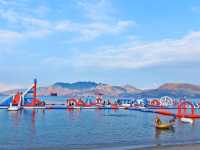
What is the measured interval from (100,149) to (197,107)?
9044 cm

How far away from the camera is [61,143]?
33438mm

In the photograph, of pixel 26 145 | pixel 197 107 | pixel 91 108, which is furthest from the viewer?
pixel 197 107

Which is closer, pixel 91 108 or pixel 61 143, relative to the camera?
pixel 61 143

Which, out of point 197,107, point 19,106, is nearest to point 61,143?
point 19,106

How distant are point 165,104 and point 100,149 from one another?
3838 inches

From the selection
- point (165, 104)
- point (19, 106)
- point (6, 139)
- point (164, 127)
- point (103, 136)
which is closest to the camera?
point (6, 139)

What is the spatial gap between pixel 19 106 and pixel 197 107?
55589 millimetres

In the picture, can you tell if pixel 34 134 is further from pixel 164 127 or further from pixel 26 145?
pixel 164 127

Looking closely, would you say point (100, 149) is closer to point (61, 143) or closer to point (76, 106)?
point (61, 143)

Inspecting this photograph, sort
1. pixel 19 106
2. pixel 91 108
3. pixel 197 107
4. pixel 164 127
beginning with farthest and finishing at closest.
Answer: pixel 197 107, pixel 91 108, pixel 19 106, pixel 164 127

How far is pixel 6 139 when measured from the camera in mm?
35344

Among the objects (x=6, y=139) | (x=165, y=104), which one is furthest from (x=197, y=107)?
(x=6, y=139)

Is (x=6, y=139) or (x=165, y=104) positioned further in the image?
(x=165, y=104)

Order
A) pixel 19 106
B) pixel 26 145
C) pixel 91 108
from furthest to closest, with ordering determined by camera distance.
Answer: pixel 91 108 → pixel 19 106 → pixel 26 145
